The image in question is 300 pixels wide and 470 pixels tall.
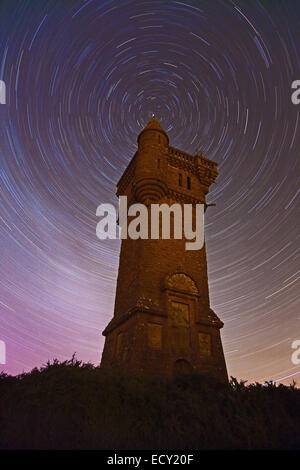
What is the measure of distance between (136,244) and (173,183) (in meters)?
5.68

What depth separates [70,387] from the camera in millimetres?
10406

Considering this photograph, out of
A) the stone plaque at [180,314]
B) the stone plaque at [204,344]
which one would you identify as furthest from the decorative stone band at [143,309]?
the stone plaque at [204,344]

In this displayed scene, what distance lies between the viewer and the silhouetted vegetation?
7242 mm

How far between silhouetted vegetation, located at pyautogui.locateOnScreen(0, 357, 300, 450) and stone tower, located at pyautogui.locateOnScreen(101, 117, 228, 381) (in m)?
3.44

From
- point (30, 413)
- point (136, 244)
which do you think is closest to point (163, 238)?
point (136, 244)

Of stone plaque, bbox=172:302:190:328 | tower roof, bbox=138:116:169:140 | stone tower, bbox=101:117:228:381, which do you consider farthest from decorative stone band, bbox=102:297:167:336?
tower roof, bbox=138:116:169:140

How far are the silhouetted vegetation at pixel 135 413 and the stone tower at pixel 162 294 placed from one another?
3.44 metres

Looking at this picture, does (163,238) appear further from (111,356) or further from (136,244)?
(111,356)

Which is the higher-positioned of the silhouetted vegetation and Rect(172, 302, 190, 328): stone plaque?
Rect(172, 302, 190, 328): stone plaque

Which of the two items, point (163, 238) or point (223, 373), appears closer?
point (223, 373)

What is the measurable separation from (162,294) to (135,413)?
923cm

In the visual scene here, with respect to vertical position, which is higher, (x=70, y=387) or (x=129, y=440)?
(x=70, y=387)

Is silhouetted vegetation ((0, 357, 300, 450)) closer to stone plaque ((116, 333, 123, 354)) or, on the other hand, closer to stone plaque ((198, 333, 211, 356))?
stone plaque ((198, 333, 211, 356))

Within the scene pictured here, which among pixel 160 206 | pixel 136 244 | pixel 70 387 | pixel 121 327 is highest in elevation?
pixel 160 206
